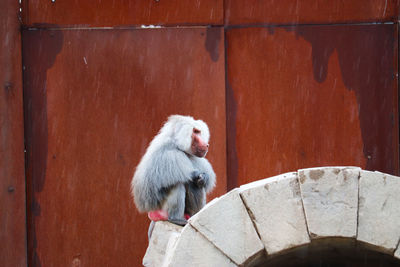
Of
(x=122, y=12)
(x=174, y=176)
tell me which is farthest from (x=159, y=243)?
(x=122, y=12)

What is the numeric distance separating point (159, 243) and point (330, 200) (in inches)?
59.9

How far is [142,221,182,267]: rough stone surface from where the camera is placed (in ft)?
15.0

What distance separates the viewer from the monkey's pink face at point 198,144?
5152 millimetres

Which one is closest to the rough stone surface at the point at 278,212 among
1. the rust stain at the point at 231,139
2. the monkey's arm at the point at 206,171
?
the monkey's arm at the point at 206,171

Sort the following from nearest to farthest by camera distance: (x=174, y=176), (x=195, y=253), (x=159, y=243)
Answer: (x=195, y=253) → (x=159, y=243) → (x=174, y=176)

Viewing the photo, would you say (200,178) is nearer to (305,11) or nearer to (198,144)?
(198,144)

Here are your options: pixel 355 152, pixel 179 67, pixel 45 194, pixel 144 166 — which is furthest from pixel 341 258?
pixel 45 194

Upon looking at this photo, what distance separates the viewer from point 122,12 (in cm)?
682

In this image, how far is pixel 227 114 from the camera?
6.93m

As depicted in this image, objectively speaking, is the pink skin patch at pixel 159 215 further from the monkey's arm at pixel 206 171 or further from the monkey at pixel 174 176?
the monkey's arm at pixel 206 171

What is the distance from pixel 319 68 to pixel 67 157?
3.05 m

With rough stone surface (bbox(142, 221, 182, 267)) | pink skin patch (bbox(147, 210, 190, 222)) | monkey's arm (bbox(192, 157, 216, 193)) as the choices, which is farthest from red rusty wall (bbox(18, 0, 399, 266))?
rough stone surface (bbox(142, 221, 182, 267))

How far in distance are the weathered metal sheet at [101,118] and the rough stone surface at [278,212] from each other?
3100 mm

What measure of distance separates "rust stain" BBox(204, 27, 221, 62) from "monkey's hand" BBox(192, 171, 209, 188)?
211cm
